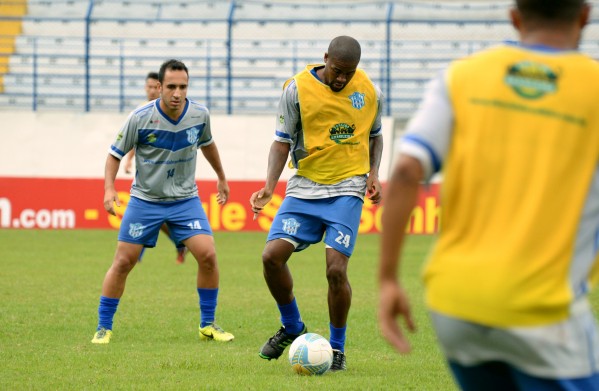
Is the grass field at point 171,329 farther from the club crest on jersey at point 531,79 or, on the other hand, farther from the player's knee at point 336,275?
the club crest on jersey at point 531,79

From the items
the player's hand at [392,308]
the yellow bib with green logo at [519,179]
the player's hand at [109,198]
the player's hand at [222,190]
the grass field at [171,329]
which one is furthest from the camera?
the player's hand at [222,190]

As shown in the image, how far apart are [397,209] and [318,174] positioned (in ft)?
13.9

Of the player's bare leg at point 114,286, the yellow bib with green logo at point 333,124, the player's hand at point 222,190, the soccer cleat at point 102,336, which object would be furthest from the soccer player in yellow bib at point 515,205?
the player's hand at point 222,190

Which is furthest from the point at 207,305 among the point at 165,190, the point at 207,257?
the point at 165,190

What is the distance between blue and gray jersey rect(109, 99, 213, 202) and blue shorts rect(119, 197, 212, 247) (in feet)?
0.23

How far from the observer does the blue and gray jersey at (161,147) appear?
8578 millimetres

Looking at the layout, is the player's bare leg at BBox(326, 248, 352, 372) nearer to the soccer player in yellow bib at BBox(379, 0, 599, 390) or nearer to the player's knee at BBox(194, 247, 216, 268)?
the player's knee at BBox(194, 247, 216, 268)

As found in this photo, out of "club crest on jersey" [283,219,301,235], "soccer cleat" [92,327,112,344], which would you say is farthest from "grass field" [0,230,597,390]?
"club crest on jersey" [283,219,301,235]

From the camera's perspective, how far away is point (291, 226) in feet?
23.6

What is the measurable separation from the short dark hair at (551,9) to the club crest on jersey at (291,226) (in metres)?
4.21

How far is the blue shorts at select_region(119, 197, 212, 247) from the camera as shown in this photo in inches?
337

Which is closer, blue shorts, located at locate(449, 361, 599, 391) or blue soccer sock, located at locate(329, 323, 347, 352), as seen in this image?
blue shorts, located at locate(449, 361, 599, 391)

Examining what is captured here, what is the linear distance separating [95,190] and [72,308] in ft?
33.7

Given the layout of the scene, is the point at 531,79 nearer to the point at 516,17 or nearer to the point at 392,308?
the point at 516,17
